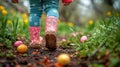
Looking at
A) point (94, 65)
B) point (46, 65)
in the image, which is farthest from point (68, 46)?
point (94, 65)

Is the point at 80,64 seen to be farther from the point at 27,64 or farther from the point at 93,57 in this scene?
the point at 27,64

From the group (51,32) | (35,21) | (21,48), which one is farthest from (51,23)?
(21,48)

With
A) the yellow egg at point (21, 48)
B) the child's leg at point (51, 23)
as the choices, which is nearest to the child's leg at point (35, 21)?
the child's leg at point (51, 23)

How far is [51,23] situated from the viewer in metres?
3.64

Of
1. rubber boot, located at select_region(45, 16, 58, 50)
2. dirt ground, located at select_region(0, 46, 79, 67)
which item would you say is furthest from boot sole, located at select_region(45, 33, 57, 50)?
dirt ground, located at select_region(0, 46, 79, 67)

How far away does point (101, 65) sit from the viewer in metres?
2.59

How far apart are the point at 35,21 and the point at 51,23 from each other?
349 mm

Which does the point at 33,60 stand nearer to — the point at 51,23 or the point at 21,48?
the point at 21,48

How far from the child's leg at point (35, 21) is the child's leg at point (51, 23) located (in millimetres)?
145

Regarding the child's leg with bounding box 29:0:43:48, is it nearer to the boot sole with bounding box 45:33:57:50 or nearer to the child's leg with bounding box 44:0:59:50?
the child's leg with bounding box 44:0:59:50

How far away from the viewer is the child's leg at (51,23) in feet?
11.6

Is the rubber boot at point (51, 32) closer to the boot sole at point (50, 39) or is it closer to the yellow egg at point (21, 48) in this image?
the boot sole at point (50, 39)

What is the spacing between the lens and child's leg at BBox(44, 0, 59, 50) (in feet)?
11.6

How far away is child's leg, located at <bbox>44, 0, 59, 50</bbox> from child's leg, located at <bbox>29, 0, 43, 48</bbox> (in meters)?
0.15
